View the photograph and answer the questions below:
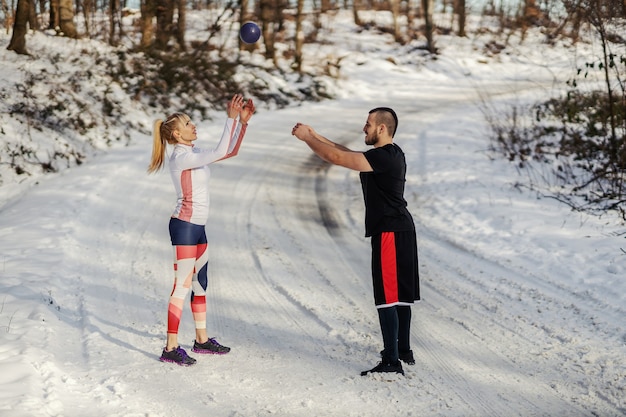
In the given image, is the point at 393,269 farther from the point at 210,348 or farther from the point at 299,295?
the point at 299,295

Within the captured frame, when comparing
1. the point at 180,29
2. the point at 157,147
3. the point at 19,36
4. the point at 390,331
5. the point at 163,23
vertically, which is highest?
the point at 163,23

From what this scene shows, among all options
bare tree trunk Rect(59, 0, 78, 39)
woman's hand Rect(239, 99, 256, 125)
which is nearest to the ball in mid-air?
woman's hand Rect(239, 99, 256, 125)

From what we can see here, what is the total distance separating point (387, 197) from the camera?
5145 millimetres

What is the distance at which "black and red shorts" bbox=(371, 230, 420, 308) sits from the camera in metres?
5.14

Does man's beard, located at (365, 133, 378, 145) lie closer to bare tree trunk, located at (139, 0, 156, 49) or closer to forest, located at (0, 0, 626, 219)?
forest, located at (0, 0, 626, 219)

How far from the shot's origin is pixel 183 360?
5.38 m

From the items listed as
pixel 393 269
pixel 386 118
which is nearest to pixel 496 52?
pixel 386 118

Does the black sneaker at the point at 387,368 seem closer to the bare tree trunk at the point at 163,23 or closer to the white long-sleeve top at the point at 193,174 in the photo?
the white long-sleeve top at the point at 193,174

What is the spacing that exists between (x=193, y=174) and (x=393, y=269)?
5.84ft

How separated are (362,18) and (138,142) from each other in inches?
1381

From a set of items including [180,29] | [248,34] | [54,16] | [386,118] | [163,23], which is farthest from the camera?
[180,29]

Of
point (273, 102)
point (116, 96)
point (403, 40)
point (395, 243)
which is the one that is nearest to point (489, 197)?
point (395, 243)

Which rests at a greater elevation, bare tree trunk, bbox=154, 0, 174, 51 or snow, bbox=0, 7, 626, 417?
bare tree trunk, bbox=154, 0, 174, 51

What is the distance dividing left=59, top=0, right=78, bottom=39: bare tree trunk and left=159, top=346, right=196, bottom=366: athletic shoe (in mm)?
18705
